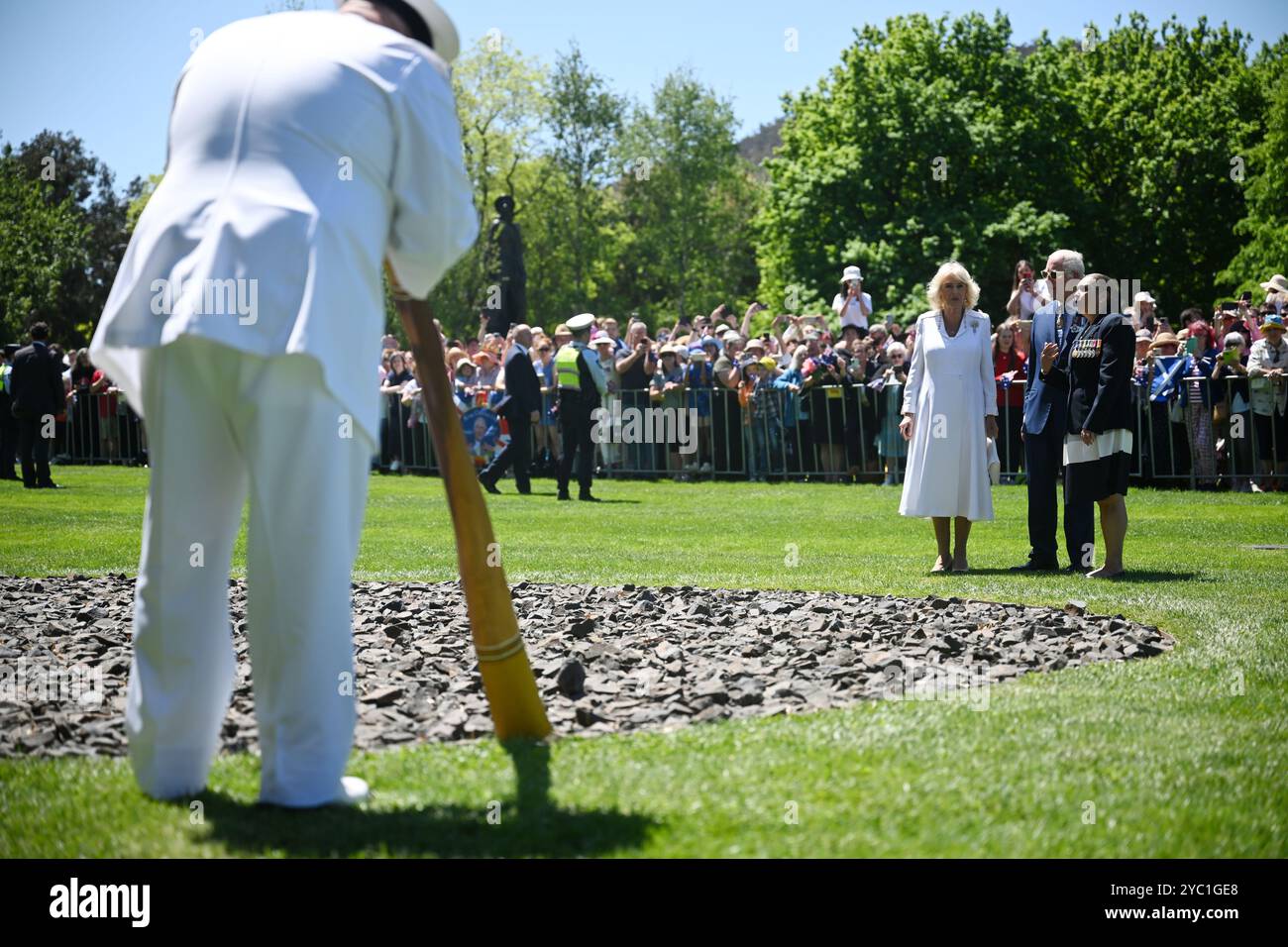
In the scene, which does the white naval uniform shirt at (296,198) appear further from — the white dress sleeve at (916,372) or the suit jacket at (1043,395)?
the suit jacket at (1043,395)

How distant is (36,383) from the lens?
998 inches

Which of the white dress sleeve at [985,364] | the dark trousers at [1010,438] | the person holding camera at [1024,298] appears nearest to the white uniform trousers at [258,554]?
the white dress sleeve at [985,364]

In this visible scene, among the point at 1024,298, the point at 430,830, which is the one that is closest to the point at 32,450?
the point at 1024,298

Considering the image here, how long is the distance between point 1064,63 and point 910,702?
5694cm

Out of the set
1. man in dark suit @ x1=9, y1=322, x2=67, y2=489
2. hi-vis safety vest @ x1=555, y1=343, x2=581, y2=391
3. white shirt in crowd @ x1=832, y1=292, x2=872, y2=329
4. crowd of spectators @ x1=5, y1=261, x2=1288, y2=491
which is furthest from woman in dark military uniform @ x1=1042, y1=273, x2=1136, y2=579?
man in dark suit @ x1=9, y1=322, x2=67, y2=489

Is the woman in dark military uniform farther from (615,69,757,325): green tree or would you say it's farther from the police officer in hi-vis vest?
(615,69,757,325): green tree

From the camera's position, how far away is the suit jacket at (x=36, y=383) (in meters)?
25.0

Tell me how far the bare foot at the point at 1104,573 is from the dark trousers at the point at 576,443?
422 inches

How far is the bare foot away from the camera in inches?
458

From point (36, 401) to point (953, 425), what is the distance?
17.9 m

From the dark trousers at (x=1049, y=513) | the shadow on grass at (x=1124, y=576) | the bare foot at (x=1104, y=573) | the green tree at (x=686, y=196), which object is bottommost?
the shadow on grass at (x=1124, y=576)

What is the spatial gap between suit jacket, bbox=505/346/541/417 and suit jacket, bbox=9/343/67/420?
26.9 feet

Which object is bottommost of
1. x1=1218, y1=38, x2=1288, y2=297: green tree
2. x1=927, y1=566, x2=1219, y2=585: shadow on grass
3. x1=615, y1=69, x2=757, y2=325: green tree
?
x1=927, y1=566, x2=1219, y2=585: shadow on grass

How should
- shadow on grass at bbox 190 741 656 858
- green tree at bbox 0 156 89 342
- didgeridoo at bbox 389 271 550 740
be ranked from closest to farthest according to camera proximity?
shadow on grass at bbox 190 741 656 858 < didgeridoo at bbox 389 271 550 740 < green tree at bbox 0 156 89 342
